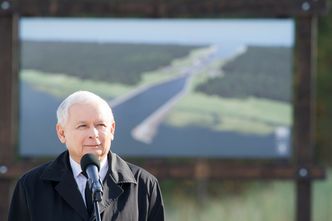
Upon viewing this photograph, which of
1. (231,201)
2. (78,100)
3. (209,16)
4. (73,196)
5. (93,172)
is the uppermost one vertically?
(209,16)

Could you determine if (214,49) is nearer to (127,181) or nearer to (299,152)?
(299,152)

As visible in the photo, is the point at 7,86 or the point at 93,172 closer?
the point at 93,172

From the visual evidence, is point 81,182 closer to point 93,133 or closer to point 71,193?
point 71,193

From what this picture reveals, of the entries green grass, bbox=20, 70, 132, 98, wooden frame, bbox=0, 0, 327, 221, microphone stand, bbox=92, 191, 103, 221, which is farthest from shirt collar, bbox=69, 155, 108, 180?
green grass, bbox=20, 70, 132, 98

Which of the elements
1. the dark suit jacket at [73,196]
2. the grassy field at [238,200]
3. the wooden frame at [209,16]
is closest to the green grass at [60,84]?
the wooden frame at [209,16]

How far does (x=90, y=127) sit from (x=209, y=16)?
12.8 ft

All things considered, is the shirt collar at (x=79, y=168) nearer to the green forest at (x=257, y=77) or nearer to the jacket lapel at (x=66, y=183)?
the jacket lapel at (x=66, y=183)

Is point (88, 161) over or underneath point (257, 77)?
underneath

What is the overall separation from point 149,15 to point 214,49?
2.00 feet

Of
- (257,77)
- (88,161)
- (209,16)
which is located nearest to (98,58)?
(209,16)

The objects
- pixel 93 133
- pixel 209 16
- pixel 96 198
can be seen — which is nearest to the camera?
pixel 96 198

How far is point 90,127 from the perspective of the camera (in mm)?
2928

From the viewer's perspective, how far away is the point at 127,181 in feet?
10.1

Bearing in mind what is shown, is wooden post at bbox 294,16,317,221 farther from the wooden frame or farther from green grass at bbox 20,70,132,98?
green grass at bbox 20,70,132,98
